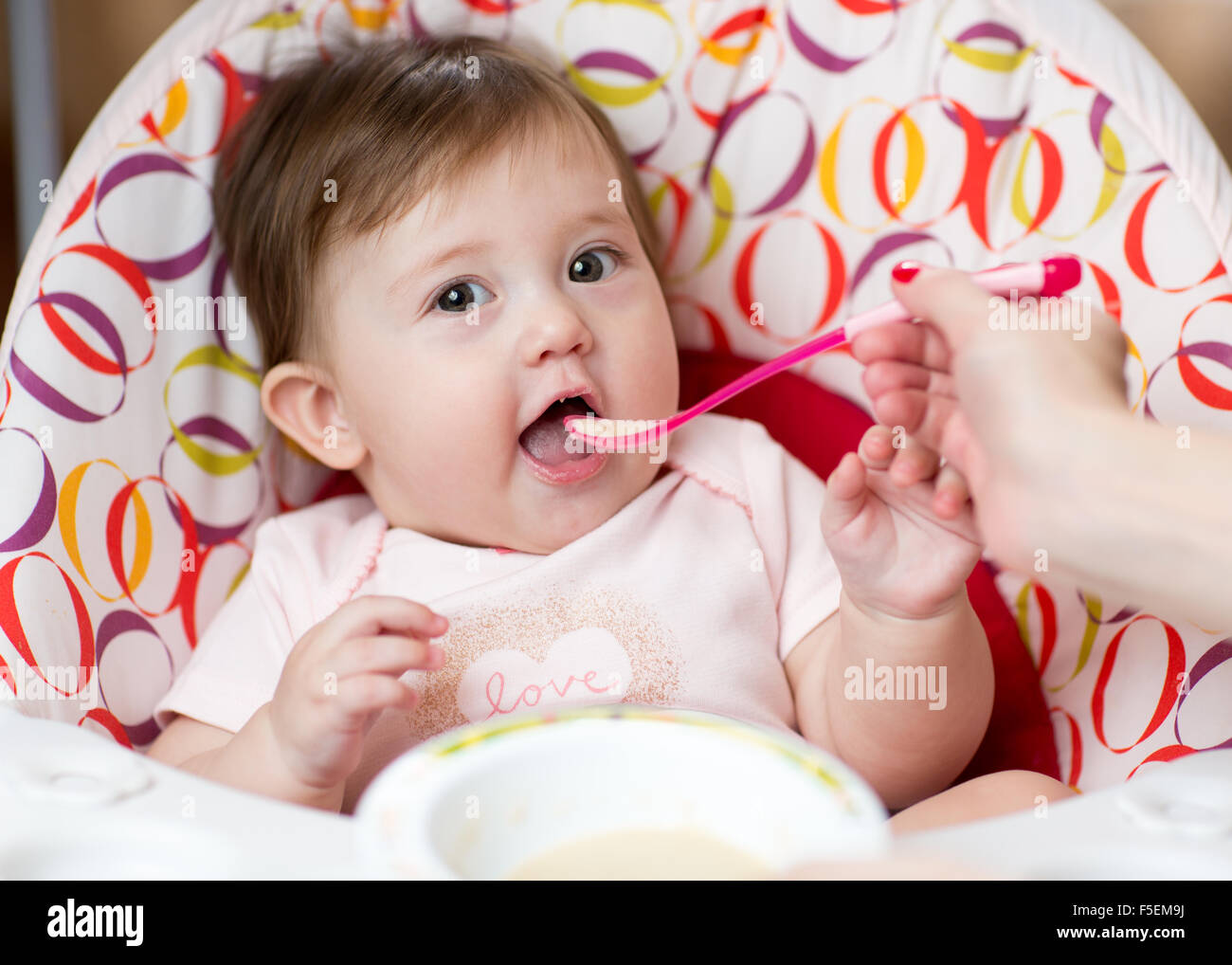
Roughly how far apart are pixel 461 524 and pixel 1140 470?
54cm

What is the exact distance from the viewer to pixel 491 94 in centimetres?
94

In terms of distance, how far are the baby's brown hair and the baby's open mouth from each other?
178mm

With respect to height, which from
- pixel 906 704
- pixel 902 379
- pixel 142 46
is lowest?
pixel 906 704

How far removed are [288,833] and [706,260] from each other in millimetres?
734

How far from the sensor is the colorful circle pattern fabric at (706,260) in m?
0.87

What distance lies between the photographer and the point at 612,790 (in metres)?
0.52

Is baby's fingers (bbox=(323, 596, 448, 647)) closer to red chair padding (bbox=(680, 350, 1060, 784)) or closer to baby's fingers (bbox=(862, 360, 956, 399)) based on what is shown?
baby's fingers (bbox=(862, 360, 956, 399))

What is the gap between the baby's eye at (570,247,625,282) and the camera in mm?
937

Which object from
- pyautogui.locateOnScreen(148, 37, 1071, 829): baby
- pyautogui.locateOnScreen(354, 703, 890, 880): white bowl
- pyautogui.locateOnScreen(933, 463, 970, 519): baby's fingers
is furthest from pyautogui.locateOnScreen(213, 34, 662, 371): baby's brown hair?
pyautogui.locateOnScreen(354, 703, 890, 880): white bowl

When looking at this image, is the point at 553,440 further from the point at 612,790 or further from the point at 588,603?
the point at 612,790

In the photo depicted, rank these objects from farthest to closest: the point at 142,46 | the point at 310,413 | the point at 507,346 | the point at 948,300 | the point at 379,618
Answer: the point at 142,46, the point at 310,413, the point at 507,346, the point at 379,618, the point at 948,300

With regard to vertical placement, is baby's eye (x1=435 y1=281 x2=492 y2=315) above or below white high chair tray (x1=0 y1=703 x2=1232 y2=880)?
above

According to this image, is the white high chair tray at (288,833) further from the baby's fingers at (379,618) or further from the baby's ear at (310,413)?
the baby's ear at (310,413)

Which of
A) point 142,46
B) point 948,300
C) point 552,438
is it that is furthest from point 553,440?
→ point 142,46
